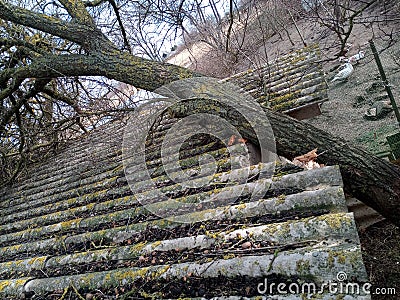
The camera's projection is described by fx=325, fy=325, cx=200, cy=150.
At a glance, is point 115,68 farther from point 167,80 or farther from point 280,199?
point 280,199

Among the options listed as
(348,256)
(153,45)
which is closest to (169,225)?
(348,256)

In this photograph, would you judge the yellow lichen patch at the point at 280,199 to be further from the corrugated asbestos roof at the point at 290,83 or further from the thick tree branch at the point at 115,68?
the corrugated asbestos roof at the point at 290,83

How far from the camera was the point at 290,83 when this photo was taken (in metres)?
4.63

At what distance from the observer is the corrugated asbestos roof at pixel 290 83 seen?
13.7 feet

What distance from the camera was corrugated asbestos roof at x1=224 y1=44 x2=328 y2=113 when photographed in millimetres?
4172

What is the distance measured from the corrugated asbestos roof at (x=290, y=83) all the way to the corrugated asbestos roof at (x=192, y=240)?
1425 millimetres

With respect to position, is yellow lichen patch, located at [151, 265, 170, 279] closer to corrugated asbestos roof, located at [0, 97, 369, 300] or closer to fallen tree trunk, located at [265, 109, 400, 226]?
corrugated asbestos roof, located at [0, 97, 369, 300]

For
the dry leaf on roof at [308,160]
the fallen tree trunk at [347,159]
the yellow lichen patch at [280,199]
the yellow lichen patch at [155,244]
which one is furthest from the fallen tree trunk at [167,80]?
the yellow lichen patch at [155,244]

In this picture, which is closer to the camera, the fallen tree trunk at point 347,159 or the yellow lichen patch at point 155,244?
the yellow lichen patch at point 155,244

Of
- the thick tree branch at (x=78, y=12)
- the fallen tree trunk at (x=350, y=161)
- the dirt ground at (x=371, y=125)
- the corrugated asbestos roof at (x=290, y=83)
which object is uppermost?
the thick tree branch at (x=78, y=12)

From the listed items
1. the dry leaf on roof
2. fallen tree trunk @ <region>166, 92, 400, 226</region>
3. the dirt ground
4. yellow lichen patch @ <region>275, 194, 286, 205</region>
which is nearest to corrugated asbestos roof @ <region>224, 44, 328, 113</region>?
the dirt ground

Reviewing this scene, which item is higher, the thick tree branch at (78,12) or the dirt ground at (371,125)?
the thick tree branch at (78,12)

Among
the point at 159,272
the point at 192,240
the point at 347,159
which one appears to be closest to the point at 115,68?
the point at 192,240

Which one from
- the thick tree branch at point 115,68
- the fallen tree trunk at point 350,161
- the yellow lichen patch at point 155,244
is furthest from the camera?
the thick tree branch at point 115,68
